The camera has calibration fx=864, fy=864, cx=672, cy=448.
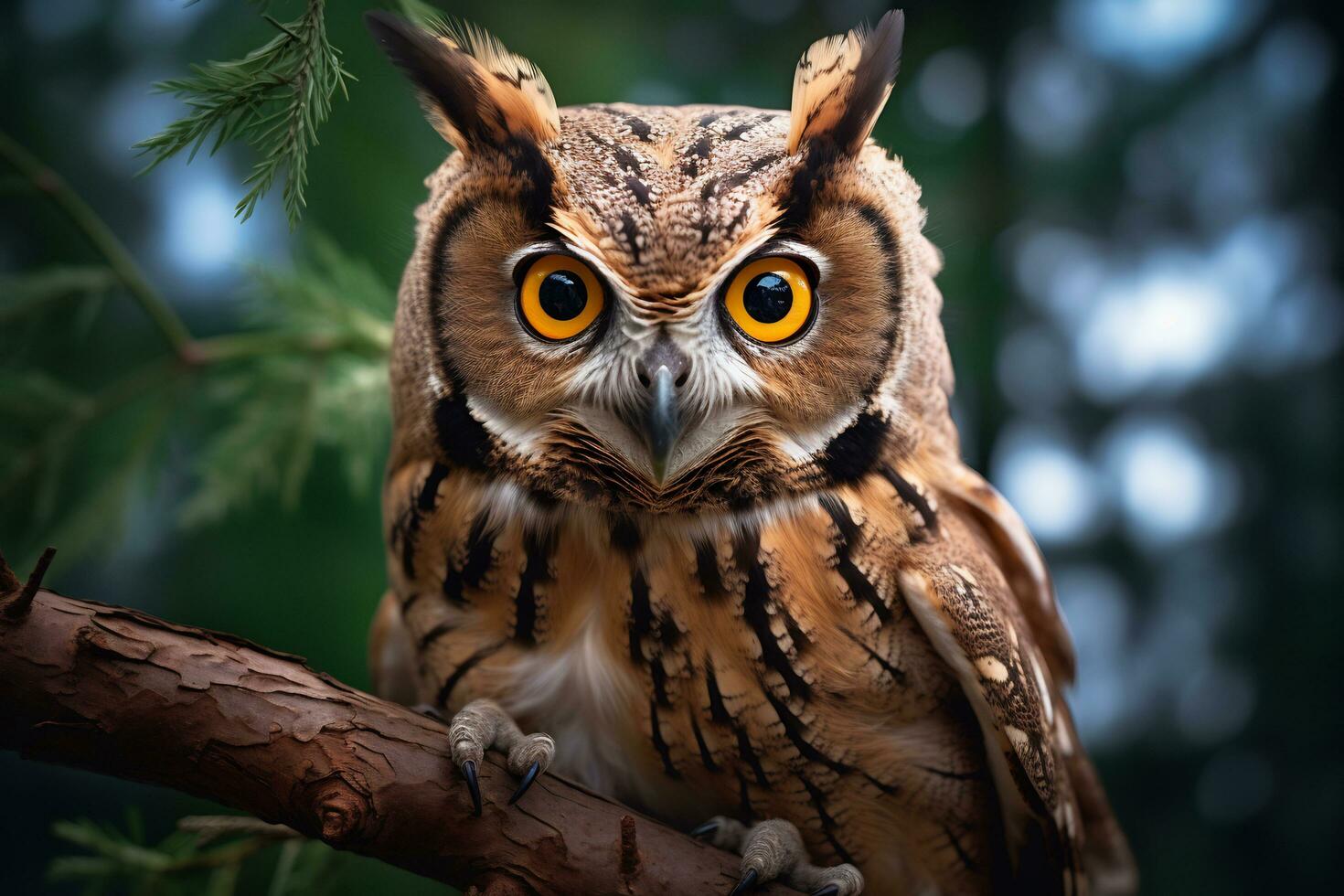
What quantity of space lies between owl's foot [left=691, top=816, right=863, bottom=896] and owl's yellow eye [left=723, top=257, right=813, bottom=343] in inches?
23.5

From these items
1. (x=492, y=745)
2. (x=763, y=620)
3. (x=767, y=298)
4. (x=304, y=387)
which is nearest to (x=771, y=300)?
(x=767, y=298)

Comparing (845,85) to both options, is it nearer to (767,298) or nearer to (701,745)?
(767,298)

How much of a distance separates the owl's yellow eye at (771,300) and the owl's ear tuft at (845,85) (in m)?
0.14

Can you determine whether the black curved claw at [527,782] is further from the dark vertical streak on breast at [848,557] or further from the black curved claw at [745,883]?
the dark vertical streak on breast at [848,557]

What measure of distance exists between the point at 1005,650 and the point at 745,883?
0.41 meters

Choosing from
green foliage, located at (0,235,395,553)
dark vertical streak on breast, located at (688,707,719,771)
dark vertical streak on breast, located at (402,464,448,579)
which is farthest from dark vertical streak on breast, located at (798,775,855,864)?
green foliage, located at (0,235,395,553)

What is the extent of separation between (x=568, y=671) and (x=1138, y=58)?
2.06 meters

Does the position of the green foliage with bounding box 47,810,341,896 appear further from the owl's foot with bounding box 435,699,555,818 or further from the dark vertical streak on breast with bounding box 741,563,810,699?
the dark vertical streak on breast with bounding box 741,563,810,699

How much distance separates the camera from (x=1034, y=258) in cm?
217

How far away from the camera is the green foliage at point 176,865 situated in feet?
4.74

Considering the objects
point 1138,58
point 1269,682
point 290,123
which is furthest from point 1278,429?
point 290,123

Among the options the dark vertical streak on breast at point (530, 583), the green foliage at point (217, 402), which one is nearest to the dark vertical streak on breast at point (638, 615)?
the dark vertical streak on breast at point (530, 583)

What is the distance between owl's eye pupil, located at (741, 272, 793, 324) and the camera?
0.91 meters

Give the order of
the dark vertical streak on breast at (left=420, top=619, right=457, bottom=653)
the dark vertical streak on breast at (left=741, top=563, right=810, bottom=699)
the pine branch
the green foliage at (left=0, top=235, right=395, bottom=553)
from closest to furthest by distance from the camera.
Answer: the dark vertical streak on breast at (left=741, top=563, right=810, bottom=699)
the dark vertical streak on breast at (left=420, top=619, right=457, bottom=653)
the pine branch
the green foliage at (left=0, top=235, right=395, bottom=553)
